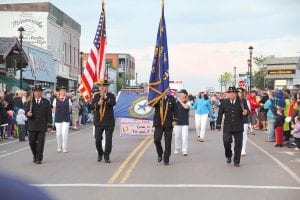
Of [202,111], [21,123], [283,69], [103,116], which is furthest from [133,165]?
[283,69]

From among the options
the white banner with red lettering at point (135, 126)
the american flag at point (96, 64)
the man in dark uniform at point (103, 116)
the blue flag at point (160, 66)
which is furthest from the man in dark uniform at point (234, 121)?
the white banner with red lettering at point (135, 126)

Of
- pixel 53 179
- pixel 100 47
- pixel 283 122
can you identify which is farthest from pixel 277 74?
pixel 53 179

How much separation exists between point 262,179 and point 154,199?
3.06 meters

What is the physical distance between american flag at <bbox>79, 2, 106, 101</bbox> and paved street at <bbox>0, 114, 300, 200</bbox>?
1822 millimetres

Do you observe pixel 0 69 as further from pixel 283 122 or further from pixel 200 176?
pixel 200 176

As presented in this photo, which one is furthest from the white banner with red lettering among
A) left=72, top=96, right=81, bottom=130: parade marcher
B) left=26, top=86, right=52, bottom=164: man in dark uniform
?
left=26, top=86, right=52, bottom=164: man in dark uniform

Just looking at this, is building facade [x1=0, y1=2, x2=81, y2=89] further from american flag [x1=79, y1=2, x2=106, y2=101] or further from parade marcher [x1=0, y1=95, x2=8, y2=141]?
american flag [x1=79, y1=2, x2=106, y2=101]

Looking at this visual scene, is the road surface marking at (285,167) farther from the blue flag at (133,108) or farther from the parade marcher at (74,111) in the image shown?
the parade marcher at (74,111)

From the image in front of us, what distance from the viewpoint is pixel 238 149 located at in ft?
41.3

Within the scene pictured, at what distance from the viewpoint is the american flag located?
14797 millimetres

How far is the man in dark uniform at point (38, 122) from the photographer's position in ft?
42.8

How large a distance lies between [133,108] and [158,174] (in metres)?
10.4

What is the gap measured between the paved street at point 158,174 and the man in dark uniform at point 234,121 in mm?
410

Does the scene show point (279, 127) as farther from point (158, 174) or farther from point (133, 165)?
point (158, 174)
